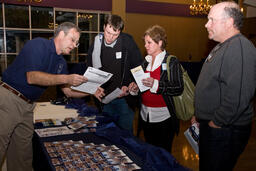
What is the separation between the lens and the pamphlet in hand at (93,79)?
1926 millimetres

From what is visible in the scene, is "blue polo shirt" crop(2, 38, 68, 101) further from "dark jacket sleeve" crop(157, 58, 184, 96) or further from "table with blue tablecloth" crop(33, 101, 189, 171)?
"dark jacket sleeve" crop(157, 58, 184, 96)

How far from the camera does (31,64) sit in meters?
1.81

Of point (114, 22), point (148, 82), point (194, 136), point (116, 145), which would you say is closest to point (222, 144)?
point (194, 136)

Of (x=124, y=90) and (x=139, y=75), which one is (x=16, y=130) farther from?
(x=139, y=75)

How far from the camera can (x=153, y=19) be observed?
31.6 ft

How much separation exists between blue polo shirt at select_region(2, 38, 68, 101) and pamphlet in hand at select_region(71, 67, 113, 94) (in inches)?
11.2

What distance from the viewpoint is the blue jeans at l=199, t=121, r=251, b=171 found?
1616mm

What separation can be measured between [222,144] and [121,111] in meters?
1.13

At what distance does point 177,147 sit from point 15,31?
6466mm

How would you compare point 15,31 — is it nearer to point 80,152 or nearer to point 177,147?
point 177,147

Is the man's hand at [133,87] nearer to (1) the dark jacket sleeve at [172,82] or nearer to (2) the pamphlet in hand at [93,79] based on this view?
(1) the dark jacket sleeve at [172,82]

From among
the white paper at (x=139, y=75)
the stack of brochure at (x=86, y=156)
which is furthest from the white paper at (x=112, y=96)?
the stack of brochure at (x=86, y=156)

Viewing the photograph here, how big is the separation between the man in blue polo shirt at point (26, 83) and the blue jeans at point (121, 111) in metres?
0.67

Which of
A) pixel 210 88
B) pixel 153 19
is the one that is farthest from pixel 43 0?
pixel 210 88
